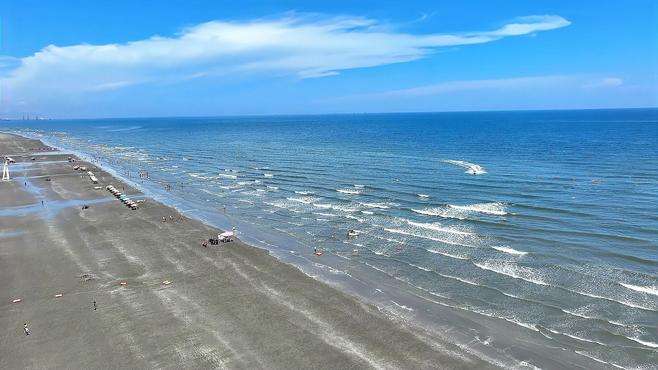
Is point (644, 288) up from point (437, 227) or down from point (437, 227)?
down

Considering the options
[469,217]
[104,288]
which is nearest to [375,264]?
[469,217]

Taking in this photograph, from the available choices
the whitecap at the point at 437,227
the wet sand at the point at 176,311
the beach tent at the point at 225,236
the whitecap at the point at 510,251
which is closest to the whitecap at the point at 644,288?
the whitecap at the point at 510,251

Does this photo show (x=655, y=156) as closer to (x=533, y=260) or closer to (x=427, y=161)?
(x=427, y=161)

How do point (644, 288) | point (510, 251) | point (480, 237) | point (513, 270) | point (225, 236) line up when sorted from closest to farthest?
1. point (644, 288)
2. point (513, 270)
3. point (510, 251)
4. point (480, 237)
5. point (225, 236)

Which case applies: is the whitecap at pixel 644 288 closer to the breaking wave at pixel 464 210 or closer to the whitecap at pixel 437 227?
the whitecap at pixel 437 227

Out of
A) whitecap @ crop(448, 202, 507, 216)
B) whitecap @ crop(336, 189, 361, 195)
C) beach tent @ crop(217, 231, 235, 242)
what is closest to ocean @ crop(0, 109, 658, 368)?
whitecap @ crop(448, 202, 507, 216)

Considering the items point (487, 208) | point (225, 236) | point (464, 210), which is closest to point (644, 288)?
point (487, 208)

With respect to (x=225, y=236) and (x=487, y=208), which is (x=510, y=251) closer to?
(x=487, y=208)

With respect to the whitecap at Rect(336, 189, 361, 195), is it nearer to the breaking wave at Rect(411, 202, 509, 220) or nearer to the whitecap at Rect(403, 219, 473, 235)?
the breaking wave at Rect(411, 202, 509, 220)
